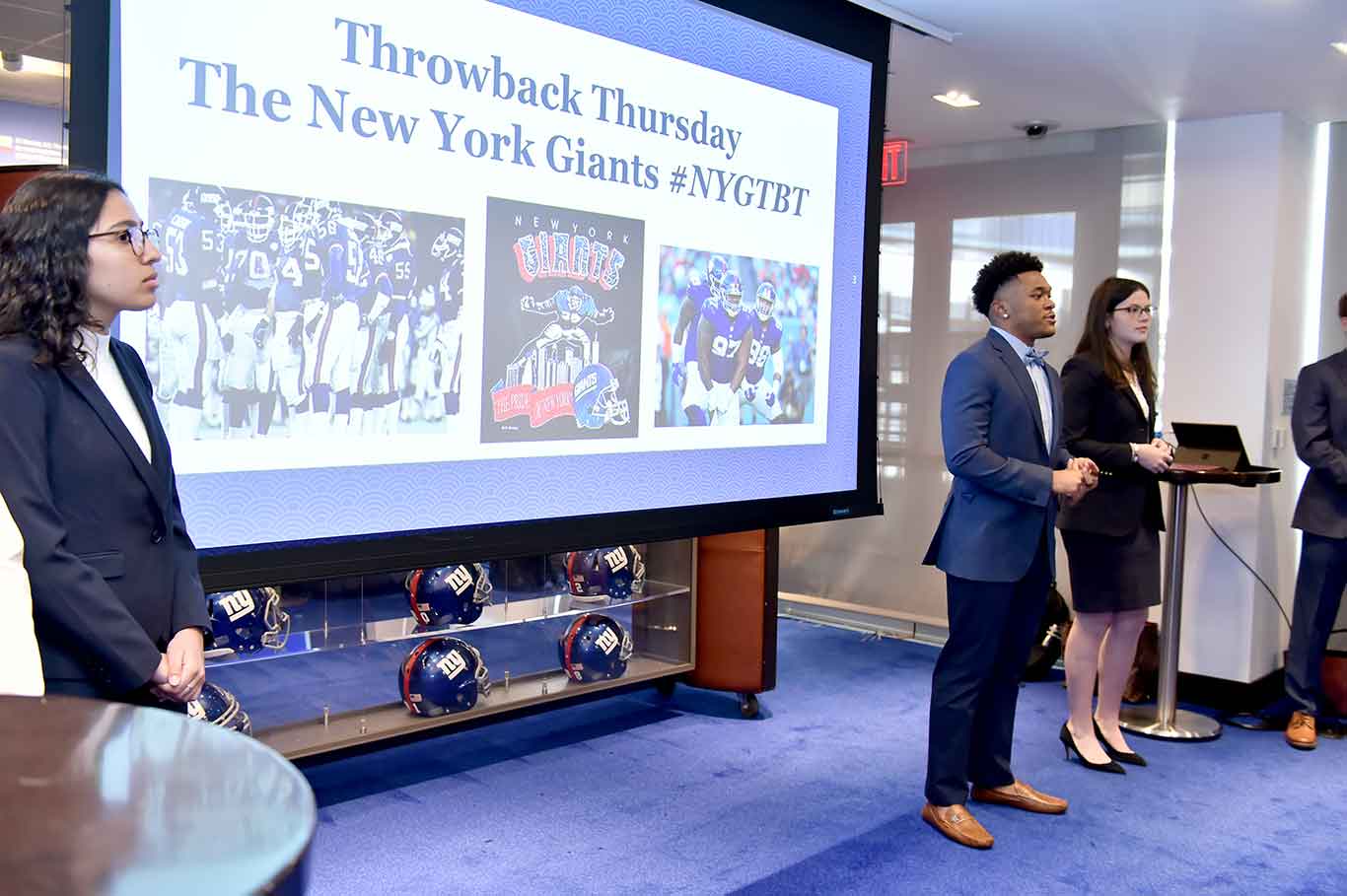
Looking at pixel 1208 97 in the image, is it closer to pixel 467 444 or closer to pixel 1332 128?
pixel 1332 128

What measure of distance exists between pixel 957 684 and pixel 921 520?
2.79 meters

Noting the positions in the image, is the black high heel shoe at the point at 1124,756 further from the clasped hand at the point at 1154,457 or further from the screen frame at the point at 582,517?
the screen frame at the point at 582,517

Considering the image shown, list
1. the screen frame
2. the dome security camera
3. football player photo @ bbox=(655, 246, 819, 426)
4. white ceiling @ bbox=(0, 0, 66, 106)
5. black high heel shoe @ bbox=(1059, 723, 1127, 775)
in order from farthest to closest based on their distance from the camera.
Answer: the dome security camera < white ceiling @ bbox=(0, 0, 66, 106) < black high heel shoe @ bbox=(1059, 723, 1127, 775) < football player photo @ bbox=(655, 246, 819, 426) < the screen frame

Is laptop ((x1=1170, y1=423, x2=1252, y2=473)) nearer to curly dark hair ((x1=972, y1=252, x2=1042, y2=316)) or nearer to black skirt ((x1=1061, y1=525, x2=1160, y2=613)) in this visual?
black skirt ((x1=1061, y1=525, x2=1160, y2=613))

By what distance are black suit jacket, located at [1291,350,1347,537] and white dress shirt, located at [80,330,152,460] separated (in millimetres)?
A: 3991

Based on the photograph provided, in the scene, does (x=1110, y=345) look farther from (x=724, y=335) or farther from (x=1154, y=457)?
(x=724, y=335)

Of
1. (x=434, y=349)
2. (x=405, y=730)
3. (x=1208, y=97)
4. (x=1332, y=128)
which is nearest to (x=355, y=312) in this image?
(x=434, y=349)

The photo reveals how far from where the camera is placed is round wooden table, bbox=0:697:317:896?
23.1 inches

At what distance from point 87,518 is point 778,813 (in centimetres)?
226

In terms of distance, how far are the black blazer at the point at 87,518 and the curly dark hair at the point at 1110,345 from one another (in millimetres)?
2936

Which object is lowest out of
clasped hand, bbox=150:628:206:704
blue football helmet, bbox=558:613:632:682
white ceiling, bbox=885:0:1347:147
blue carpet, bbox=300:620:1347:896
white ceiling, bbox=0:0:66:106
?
blue carpet, bbox=300:620:1347:896

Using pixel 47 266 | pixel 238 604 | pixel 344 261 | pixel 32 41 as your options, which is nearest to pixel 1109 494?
pixel 344 261

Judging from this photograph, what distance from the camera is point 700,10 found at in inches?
111

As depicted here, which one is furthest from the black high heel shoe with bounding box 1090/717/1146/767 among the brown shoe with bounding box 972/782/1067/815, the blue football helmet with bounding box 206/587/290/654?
the blue football helmet with bounding box 206/587/290/654
